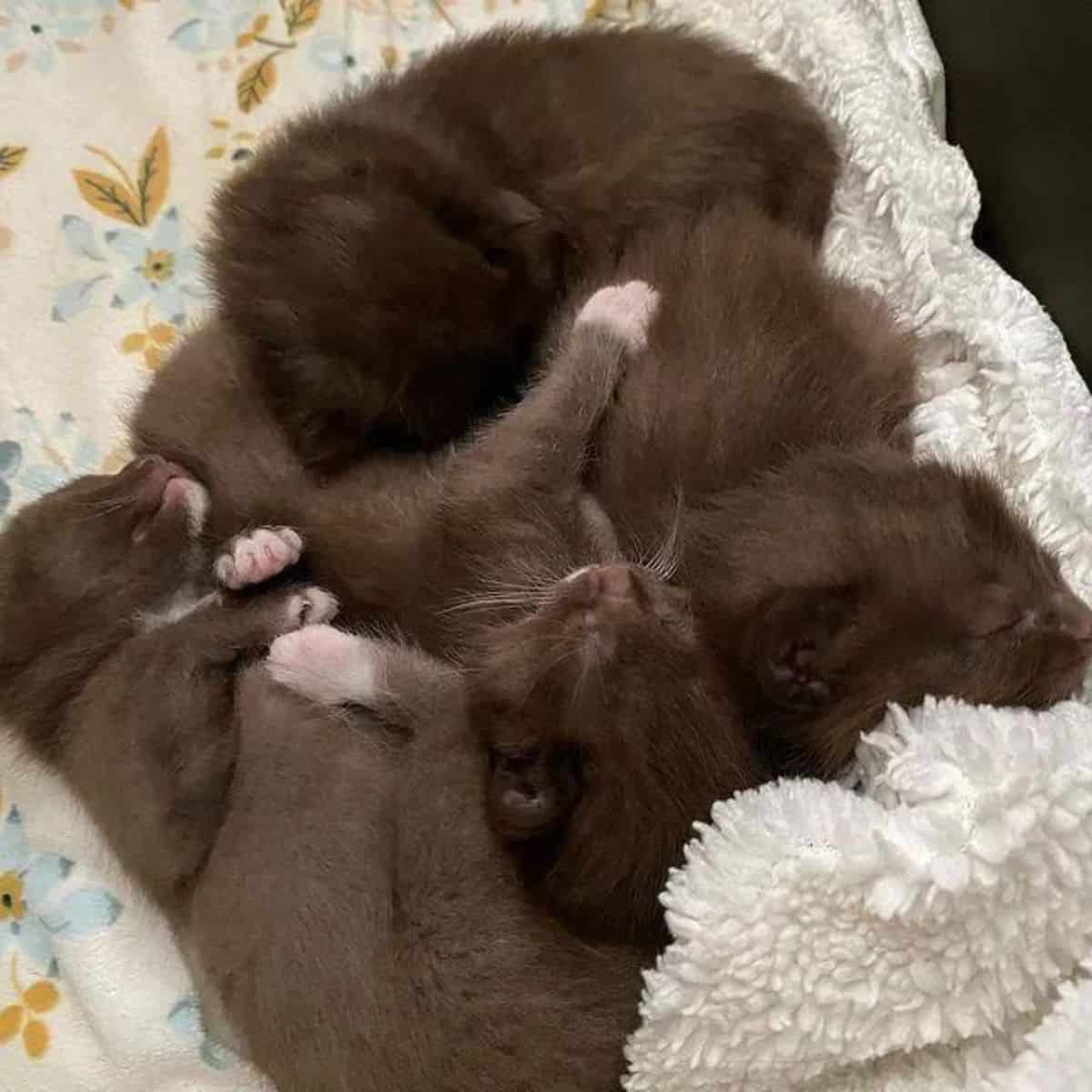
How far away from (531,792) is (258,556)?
415mm

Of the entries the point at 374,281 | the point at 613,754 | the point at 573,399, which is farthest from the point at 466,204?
the point at 613,754

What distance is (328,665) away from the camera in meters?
1.24

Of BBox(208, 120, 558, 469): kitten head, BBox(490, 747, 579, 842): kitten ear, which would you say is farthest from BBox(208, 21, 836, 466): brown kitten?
BBox(490, 747, 579, 842): kitten ear

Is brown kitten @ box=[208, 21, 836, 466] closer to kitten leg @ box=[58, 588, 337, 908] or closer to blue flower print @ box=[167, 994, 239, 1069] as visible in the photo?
kitten leg @ box=[58, 588, 337, 908]

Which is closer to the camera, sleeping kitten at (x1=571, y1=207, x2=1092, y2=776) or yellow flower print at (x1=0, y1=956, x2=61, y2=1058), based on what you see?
sleeping kitten at (x1=571, y1=207, x2=1092, y2=776)

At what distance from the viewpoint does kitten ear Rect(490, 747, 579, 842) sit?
3.43ft

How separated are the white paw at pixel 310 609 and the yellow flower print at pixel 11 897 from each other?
385 millimetres

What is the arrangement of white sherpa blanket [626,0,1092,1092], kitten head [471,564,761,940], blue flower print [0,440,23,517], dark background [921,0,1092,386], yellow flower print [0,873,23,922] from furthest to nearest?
blue flower print [0,440,23,517] < yellow flower print [0,873,23,922] < dark background [921,0,1092,386] < kitten head [471,564,761,940] < white sherpa blanket [626,0,1092,1092]

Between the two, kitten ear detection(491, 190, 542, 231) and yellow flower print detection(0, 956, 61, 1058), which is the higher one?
kitten ear detection(491, 190, 542, 231)

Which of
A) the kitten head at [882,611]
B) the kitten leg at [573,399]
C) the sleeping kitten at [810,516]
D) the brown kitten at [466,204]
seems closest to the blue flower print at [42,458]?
the brown kitten at [466,204]

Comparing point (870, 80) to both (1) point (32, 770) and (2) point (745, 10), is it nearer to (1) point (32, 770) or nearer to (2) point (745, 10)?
(2) point (745, 10)

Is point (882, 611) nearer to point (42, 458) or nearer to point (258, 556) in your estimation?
point (258, 556)

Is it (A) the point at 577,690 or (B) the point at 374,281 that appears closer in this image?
(A) the point at 577,690

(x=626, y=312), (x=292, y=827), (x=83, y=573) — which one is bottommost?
(x=292, y=827)
